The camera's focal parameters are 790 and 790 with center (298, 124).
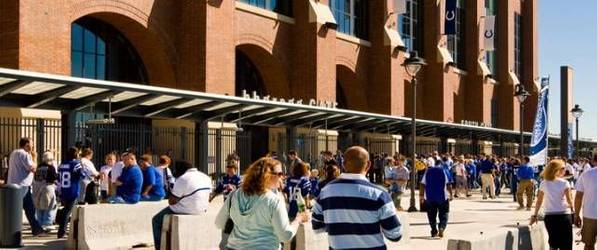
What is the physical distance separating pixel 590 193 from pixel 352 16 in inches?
1208

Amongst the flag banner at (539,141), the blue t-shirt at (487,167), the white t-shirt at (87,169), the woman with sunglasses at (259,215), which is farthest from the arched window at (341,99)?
the woman with sunglasses at (259,215)

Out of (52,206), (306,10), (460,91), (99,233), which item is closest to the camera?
(99,233)

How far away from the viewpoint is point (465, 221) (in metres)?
18.8

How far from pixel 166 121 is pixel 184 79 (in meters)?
1.58

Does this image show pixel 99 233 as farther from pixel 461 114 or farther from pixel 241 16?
pixel 461 114

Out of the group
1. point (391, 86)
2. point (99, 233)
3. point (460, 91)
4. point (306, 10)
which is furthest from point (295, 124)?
point (460, 91)

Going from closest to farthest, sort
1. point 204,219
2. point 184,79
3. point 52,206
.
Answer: point 204,219 → point 52,206 → point 184,79

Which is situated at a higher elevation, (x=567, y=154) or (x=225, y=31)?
(x=225, y=31)

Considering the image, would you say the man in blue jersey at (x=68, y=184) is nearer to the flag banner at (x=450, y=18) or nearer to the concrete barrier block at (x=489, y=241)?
the concrete barrier block at (x=489, y=241)

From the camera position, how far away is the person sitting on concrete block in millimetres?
9844

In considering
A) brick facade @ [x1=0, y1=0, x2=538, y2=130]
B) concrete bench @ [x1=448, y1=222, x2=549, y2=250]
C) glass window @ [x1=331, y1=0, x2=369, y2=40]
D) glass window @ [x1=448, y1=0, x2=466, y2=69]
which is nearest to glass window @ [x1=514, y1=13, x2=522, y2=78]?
brick facade @ [x1=0, y1=0, x2=538, y2=130]

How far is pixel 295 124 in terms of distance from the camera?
29047 mm

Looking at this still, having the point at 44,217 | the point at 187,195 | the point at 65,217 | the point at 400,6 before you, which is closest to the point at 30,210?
the point at 44,217

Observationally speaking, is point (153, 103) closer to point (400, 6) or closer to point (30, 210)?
point (30, 210)
